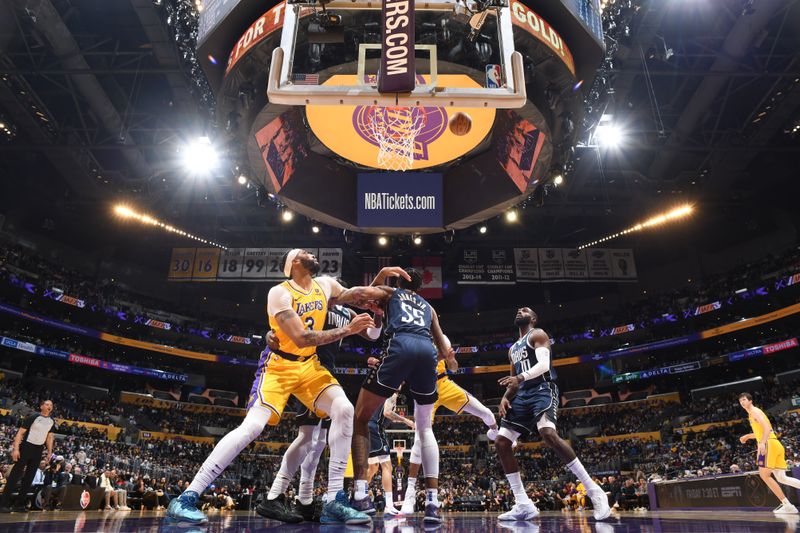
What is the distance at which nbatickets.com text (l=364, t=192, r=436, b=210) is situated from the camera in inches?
420

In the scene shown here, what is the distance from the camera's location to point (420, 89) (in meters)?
5.25

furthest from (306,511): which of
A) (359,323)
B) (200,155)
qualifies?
(200,155)

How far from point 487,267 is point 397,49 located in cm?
2013

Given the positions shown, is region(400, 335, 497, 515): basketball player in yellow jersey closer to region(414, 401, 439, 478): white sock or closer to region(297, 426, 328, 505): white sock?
region(414, 401, 439, 478): white sock

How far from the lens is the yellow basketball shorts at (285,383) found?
3.84 m

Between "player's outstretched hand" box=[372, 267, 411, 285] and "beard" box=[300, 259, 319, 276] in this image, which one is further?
"player's outstretched hand" box=[372, 267, 411, 285]

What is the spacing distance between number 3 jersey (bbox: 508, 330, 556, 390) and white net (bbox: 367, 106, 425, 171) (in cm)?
528

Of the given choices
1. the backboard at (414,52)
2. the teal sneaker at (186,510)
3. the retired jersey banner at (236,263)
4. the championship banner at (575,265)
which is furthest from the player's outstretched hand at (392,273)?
the championship banner at (575,265)

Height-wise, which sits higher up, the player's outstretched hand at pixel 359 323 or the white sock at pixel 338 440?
the player's outstretched hand at pixel 359 323

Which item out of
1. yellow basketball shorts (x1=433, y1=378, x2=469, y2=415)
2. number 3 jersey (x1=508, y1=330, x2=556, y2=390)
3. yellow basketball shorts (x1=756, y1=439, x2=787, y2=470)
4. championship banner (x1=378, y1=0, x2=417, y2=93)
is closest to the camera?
championship banner (x1=378, y1=0, x2=417, y2=93)

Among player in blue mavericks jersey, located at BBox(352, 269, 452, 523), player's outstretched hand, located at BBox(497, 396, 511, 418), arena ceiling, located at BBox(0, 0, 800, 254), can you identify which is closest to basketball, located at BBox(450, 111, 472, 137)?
player in blue mavericks jersey, located at BBox(352, 269, 452, 523)

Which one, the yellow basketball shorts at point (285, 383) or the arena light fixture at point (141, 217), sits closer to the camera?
the yellow basketball shorts at point (285, 383)

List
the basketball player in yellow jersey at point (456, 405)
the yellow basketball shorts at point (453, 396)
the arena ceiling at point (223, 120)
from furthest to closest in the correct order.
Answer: the arena ceiling at point (223, 120), the yellow basketball shorts at point (453, 396), the basketball player in yellow jersey at point (456, 405)

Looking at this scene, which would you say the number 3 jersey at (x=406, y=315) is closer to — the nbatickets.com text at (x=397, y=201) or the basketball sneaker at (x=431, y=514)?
the basketball sneaker at (x=431, y=514)
